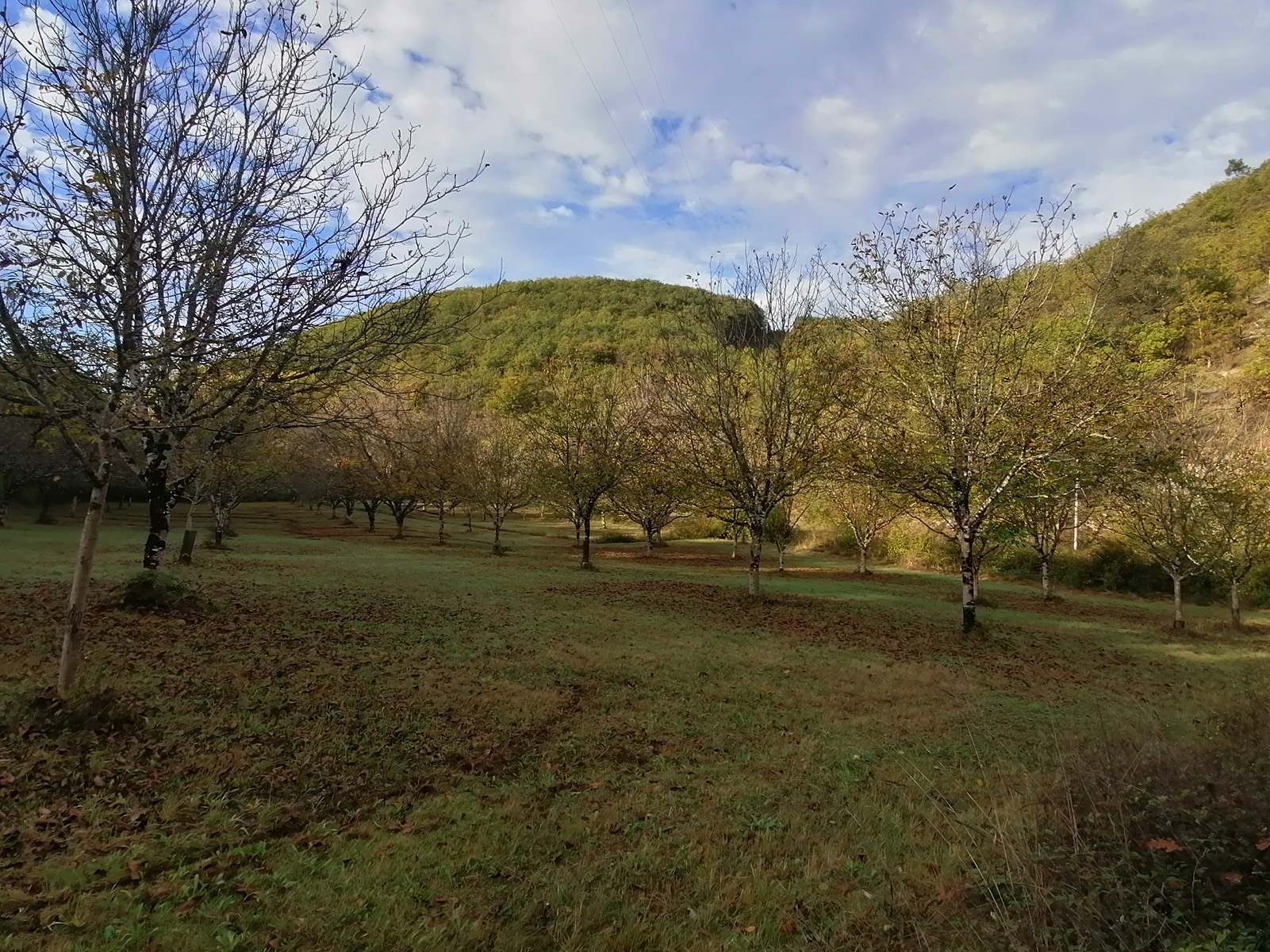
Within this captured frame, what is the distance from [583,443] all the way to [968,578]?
65.5 ft

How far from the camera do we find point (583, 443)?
3139 centimetres

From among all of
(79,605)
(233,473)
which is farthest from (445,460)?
(79,605)

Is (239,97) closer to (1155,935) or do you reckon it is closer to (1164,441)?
(1155,935)

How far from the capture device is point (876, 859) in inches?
190

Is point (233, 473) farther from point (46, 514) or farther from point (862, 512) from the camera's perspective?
point (862, 512)

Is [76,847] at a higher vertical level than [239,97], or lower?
lower

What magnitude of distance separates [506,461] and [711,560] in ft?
41.1

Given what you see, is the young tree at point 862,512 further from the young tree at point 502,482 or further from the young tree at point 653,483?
the young tree at point 502,482

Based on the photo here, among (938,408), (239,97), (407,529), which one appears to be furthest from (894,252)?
(407,529)

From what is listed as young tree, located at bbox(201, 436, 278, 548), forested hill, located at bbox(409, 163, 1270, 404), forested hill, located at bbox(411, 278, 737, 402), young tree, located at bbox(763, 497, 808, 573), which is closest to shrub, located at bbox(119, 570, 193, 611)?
forested hill, located at bbox(409, 163, 1270, 404)

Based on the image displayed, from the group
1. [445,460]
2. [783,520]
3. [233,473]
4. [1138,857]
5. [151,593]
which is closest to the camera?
[1138,857]

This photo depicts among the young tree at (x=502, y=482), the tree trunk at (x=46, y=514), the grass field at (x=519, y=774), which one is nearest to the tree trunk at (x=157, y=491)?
the grass field at (x=519, y=774)

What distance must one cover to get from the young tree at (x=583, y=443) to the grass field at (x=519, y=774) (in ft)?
50.4

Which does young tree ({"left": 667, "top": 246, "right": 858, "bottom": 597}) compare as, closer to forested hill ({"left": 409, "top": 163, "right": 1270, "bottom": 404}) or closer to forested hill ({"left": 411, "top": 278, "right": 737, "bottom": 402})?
forested hill ({"left": 409, "top": 163, "right": 1270, "bottom": 404})
